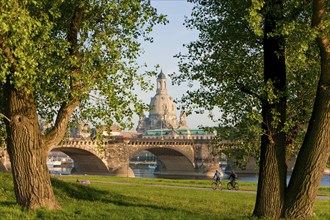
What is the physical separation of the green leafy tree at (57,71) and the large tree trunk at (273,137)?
3.78 metres

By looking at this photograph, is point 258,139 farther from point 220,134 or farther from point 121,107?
point 121,107

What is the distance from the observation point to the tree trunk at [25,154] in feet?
51.8

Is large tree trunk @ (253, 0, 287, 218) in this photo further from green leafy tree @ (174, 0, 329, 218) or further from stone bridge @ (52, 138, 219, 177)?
stone bridge @ (52, 138, 219, 177)

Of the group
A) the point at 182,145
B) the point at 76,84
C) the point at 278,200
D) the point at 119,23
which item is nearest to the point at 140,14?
the point at 119,23

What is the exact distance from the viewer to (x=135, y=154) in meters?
122

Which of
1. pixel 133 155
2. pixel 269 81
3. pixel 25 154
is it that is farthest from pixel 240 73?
pixel 133 155

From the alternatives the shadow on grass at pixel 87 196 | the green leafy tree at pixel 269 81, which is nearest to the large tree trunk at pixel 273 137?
the green leafy tree at pixel 269 81

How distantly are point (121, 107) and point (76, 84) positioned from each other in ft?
5.76

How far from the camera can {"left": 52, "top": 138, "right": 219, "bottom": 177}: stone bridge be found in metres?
105

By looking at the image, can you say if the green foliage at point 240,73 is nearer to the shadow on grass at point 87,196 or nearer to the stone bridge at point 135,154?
the shadow on grass at point 87,196

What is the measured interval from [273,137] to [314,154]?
1.53 metres

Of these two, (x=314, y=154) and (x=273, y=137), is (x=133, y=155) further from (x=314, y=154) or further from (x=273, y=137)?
(x=314, y=154)

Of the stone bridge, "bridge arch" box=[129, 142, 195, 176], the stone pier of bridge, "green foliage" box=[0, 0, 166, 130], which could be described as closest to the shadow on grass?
"green foliage" box=[0, 0, 166, 130]

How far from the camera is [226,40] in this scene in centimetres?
1908
